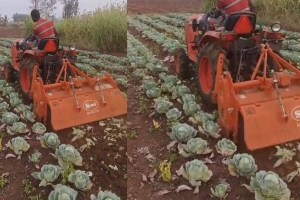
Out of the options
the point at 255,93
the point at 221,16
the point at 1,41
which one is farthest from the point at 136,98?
the point at 1,41

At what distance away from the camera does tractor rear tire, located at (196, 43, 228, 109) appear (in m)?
3.58

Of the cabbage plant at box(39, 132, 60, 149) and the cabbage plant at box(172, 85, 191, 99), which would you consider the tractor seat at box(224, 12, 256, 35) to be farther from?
the cabbage plant at box(39, 132, 60, 149)

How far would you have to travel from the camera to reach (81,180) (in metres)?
2.91

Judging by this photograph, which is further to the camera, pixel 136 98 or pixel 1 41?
pixel 1 41

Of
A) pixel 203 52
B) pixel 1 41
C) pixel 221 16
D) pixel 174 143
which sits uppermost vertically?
pixel 221 16

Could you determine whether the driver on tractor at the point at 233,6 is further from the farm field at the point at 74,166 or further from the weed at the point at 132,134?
the farm field at the point at 74,166

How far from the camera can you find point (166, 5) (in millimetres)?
13062

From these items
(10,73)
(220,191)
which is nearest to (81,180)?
(220,191)

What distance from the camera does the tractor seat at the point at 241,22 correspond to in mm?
3426

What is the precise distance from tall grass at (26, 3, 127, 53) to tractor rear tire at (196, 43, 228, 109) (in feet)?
5.67

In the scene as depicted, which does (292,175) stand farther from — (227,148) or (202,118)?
(202,118)

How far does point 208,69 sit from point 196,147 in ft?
4.07

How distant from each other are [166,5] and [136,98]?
30.0 ft

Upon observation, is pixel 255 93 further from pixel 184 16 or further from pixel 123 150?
pixel 184 16
